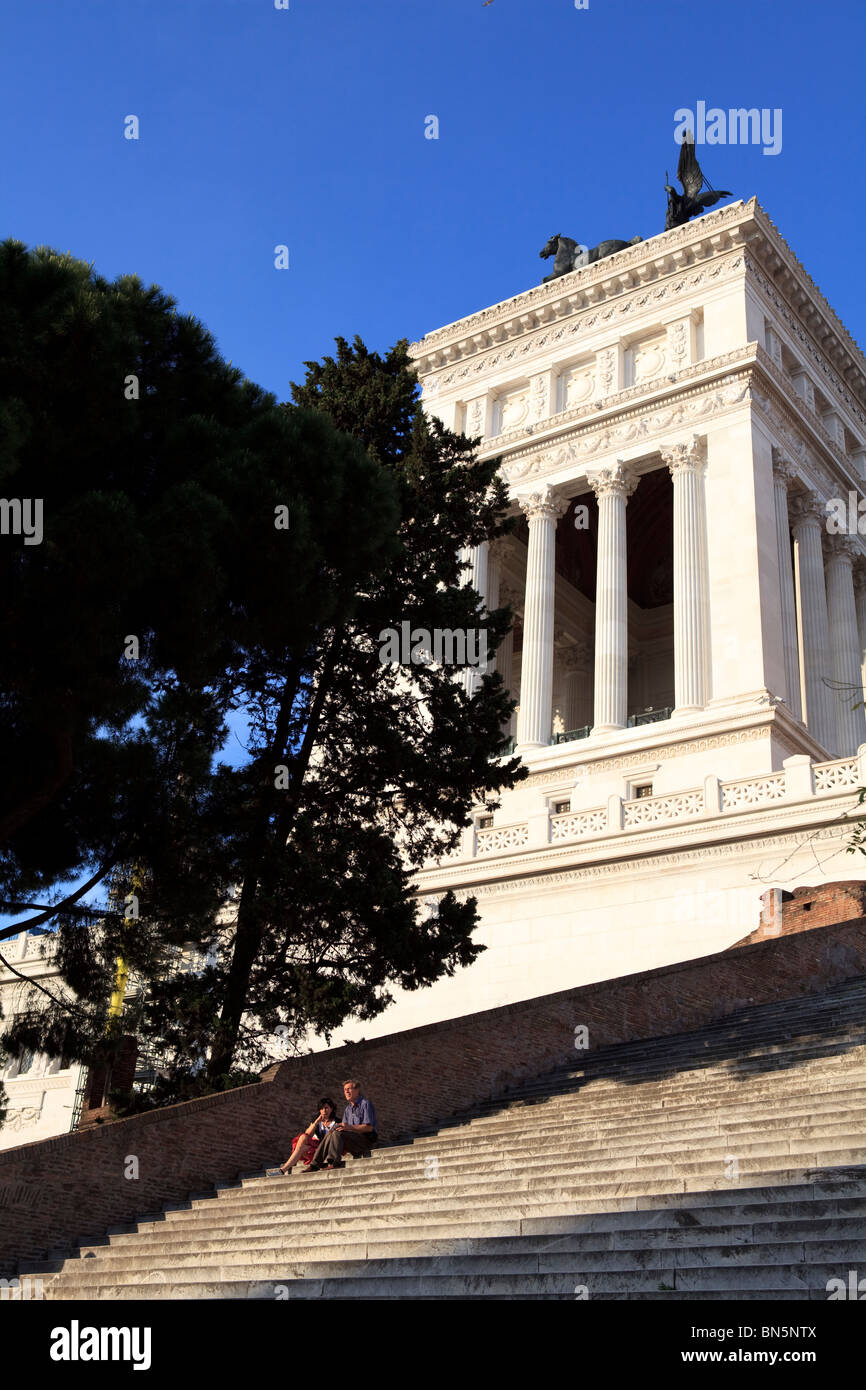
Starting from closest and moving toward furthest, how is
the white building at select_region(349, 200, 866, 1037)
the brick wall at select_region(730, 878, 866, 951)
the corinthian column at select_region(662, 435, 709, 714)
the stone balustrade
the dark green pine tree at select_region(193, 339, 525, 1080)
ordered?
the dark green pine tree at select_region(193, 339, 525, 1080), the brick wall at select_region(730, 878, 866, 951), the stone balustrade, the white building at select_region(349, 200, 866, 1037), the corinthian column at select_region(662, 435, 709, 714)

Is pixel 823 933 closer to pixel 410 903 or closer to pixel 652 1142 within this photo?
pixel 410 903

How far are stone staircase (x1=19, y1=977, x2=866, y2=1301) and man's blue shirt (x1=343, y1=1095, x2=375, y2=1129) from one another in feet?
1.15

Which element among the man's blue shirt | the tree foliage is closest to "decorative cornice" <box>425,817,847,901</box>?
the tree foliage

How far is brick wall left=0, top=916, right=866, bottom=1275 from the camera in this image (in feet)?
39.9

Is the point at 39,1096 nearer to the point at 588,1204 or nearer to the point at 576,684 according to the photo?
the point at 588,1204

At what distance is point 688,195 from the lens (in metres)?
42.8

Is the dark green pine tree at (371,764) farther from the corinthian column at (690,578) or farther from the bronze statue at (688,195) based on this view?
the bronze statue at (688,195)

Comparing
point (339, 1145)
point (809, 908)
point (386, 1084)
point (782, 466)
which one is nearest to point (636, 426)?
point (782, 466)

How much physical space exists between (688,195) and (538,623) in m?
17.0

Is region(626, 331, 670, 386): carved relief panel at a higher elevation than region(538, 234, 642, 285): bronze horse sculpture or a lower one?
lower

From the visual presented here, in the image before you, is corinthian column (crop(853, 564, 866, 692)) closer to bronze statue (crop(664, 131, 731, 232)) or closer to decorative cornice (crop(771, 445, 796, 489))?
decorative cornice (crop(771, 445, 796, 489))

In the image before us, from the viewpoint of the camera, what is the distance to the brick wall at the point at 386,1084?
1217cm

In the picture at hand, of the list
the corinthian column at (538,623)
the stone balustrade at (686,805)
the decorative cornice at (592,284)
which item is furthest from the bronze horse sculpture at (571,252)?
the stone balustrade at (686,805)

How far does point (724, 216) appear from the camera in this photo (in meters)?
37.5
